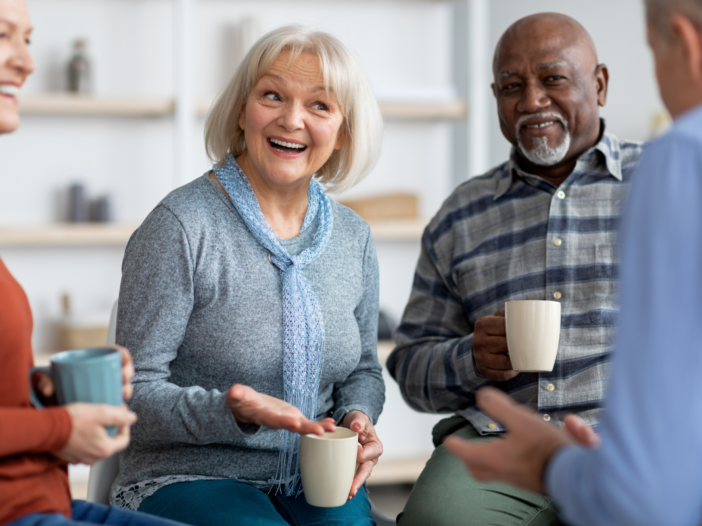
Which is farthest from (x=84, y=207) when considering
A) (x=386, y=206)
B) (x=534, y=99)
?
(x=534, y=99)

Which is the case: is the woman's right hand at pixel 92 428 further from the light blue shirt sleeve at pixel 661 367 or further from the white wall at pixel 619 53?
the white wall at pixel 619 53

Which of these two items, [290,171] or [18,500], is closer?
[18,500]

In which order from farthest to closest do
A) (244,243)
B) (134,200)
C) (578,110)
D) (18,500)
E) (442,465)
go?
(134,200), (578,110), (442,465), (244,243), (18,500)

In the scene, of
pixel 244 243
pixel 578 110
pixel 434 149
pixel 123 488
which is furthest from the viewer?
pixel 434 149

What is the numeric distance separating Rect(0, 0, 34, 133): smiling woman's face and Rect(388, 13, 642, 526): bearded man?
0.93 metres

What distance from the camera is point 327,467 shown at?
1170 mm

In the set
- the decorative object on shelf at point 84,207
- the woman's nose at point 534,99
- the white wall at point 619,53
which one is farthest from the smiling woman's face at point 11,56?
the white wall at point 619,53

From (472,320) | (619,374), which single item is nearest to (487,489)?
(472,320)

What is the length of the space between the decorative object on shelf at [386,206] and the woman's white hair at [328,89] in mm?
1385

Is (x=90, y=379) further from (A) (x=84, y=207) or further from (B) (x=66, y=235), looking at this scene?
(A) (x=84, y=207)

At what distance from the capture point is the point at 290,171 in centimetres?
151

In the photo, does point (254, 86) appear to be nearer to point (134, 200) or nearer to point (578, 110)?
point (578, 110)

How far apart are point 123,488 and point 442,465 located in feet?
2.10

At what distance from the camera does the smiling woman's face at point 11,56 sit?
3.24ft
